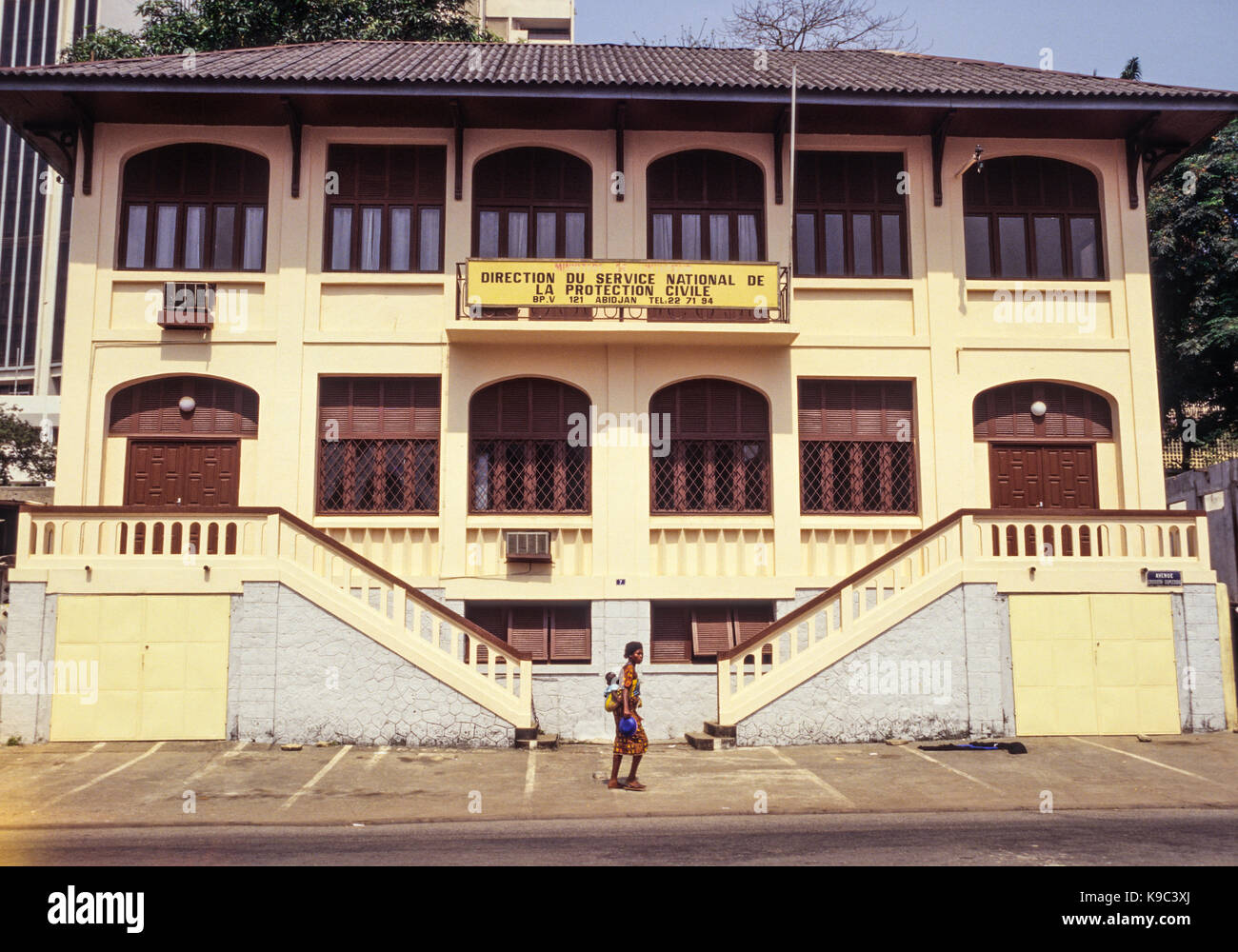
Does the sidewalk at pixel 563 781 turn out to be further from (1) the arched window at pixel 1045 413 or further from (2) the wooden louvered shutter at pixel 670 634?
(1) the arched window at pixel 1045 413

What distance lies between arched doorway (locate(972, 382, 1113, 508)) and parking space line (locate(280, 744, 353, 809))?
11092 mm

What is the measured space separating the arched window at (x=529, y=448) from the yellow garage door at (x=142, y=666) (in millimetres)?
4682

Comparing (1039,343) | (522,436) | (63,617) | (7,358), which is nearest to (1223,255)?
(1039,343)

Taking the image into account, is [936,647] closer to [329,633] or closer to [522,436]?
[522,436]

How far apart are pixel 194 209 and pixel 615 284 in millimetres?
7349

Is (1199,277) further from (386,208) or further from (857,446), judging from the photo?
(386,208)

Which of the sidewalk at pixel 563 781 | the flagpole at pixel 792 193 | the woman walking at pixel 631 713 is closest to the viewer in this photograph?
the sidewalk at pixel 563 781

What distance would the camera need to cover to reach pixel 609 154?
18438mm

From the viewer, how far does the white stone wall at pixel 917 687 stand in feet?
49.4

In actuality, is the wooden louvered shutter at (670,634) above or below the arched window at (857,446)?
below

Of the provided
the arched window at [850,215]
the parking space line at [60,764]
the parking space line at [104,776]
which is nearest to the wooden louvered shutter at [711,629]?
the arched window at [850,215]

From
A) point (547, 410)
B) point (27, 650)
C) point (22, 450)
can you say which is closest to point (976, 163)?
point (547, 410)

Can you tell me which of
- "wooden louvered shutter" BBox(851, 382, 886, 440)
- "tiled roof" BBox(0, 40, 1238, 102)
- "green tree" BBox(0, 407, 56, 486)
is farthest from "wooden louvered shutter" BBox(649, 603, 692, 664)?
"green tree" BBox(0, 407, 56, 486)
